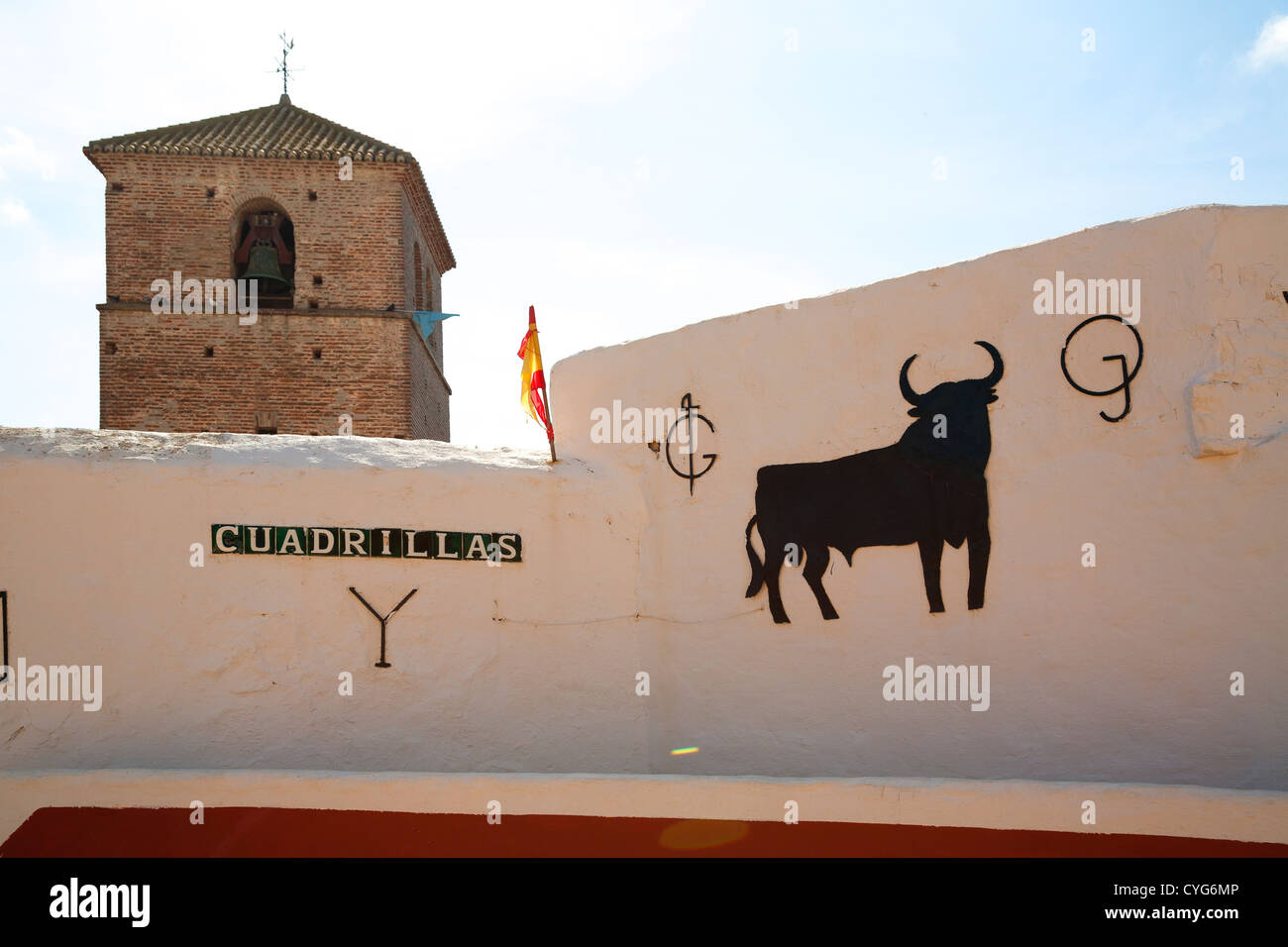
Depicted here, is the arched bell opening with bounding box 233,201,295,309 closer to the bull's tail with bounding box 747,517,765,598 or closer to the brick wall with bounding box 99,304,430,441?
the brick wall with bounding box 99,304,430,441

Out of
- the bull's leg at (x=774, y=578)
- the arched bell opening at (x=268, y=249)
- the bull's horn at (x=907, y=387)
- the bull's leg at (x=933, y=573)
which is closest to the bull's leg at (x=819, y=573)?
the bull's leg at (x=774, y=578)

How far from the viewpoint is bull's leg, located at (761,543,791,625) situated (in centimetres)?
625

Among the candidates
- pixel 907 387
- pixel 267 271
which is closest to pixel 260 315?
pixel 267 271

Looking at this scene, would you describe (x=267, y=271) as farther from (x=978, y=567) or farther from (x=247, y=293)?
(x=978, y=567)

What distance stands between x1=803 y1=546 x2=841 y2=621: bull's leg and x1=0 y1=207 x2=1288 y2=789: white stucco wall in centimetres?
5

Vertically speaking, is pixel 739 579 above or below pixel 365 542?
below

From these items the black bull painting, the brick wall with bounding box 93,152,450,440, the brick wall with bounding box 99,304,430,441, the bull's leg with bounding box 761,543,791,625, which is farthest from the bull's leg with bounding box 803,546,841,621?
the brick wall with bounding box 93,152,450,440

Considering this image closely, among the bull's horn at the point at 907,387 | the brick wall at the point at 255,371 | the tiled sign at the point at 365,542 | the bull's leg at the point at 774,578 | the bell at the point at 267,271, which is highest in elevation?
the bell at the point at 267,271

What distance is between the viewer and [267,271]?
53.7ft

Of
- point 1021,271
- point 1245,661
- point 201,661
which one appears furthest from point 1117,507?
point 201,661

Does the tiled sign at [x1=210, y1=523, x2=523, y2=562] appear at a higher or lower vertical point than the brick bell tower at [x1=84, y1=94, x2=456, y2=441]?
lower

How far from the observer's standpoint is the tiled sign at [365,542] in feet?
20.3

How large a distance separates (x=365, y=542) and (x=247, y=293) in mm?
11836

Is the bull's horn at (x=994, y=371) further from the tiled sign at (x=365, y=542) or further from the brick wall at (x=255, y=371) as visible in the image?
the brick wall at (x=255, y=371)
